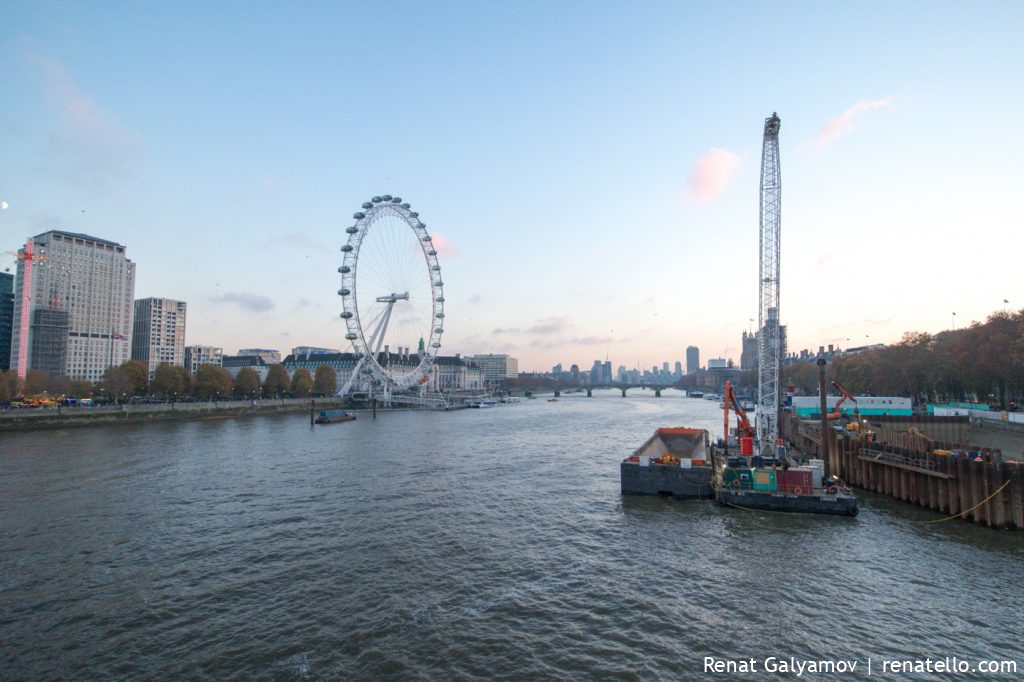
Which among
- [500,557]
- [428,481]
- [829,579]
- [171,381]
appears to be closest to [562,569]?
[500,557]

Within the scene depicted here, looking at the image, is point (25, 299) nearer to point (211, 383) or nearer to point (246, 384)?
point (246, 384)

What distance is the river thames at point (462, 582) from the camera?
597 inches

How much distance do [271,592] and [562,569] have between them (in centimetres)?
1126

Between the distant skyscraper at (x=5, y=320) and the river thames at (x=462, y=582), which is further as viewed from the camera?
the distant skyscraper at (x=5, y=320)

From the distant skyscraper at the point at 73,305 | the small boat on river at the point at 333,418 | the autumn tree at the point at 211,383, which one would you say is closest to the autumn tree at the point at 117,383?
the autumn tree at the point at 211,383

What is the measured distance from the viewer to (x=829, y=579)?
68.1ft

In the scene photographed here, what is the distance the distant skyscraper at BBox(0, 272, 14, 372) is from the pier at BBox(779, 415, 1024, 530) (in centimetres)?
22474

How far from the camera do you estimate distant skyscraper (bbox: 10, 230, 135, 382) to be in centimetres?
15850

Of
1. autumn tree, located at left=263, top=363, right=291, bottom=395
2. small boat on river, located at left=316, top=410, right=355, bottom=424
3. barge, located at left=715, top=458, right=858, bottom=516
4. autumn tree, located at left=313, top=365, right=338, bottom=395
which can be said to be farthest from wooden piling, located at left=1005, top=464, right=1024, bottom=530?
autumn tree, located at left=313, top=365, right=338, bottom=395

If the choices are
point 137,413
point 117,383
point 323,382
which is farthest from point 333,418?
point 323,382

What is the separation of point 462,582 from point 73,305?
218m

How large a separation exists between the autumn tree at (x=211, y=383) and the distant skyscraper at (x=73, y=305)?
253ft

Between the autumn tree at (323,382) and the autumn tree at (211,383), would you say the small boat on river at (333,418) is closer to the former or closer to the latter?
the autumn tree at (211,383)

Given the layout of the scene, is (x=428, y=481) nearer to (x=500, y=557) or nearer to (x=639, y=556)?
(x=500, y=557)
